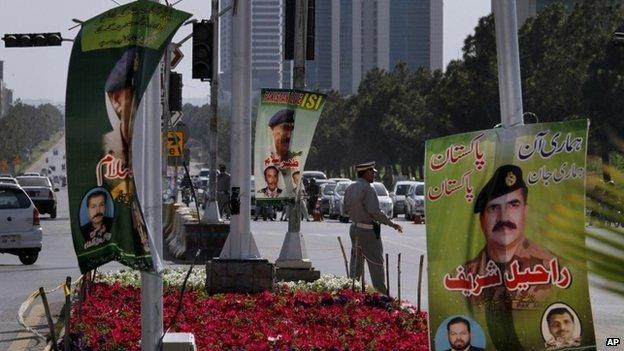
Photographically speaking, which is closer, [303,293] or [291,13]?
[303,293]

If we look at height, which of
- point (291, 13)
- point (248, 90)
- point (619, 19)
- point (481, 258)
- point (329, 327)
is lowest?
point (329, 327)

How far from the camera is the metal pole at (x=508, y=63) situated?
896 centimetres

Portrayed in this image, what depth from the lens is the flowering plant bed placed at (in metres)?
12.1

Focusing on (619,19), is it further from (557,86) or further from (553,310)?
(553,310)

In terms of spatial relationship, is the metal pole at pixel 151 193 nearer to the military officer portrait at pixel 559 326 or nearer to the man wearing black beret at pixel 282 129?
the military officer portrait at pixel 559 326

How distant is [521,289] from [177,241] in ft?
76.8

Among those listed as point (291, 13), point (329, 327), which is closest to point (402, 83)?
point (291, 13)

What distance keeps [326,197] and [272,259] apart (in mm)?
33413

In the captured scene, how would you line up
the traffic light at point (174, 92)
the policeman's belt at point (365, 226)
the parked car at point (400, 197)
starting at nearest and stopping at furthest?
the policeman's belt at point (365, 226) < the traffic light at point (174, 92) < the parked car at point (400, 197)

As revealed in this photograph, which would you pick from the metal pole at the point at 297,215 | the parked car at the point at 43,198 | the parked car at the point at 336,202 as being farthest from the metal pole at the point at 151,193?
the parked car at the point at 336,202

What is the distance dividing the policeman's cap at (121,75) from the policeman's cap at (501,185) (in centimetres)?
220

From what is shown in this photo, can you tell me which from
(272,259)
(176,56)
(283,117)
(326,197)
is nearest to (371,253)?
(283,117)

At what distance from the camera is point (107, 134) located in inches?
328

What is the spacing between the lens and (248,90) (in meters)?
16.1
